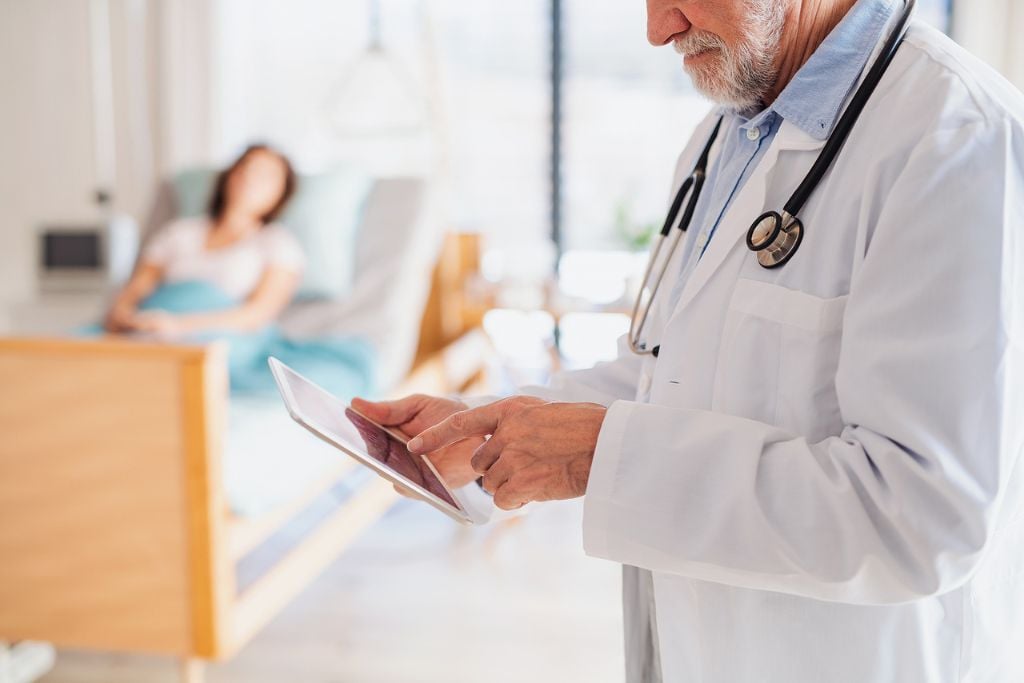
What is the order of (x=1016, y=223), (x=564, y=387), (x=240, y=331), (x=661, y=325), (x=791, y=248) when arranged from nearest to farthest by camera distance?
(x=1016, y=223), (x=791, y=248), (x=661, y=325), (x=564, y=387), (x=240, y=331)

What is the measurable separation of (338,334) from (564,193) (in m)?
1.74

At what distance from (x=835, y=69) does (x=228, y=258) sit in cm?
222

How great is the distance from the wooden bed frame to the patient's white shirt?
976 mm

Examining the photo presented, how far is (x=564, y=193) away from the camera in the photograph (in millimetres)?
4188

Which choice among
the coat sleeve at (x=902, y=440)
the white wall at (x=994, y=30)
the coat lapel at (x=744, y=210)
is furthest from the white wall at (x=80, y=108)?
the coat sleeve at (x=902, y=440)

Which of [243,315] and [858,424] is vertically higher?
[858,424]

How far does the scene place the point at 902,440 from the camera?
25.3 inches

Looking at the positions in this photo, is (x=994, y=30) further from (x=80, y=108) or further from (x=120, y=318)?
(x=80, y=108)

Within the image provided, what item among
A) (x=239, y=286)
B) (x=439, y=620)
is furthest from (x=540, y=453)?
(x=239, y=286)

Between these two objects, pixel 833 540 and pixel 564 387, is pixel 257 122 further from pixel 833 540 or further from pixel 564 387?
pixel 833 540

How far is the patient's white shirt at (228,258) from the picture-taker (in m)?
2.70

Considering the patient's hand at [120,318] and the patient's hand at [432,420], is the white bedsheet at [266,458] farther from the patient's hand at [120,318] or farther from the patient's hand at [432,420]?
the patient's hand at [432,420]

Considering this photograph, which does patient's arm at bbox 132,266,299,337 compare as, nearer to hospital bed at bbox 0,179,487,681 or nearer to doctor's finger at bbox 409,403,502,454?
hospital bed at bbox 0,179,487,681

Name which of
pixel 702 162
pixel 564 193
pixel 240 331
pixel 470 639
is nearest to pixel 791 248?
pixel 702 162
